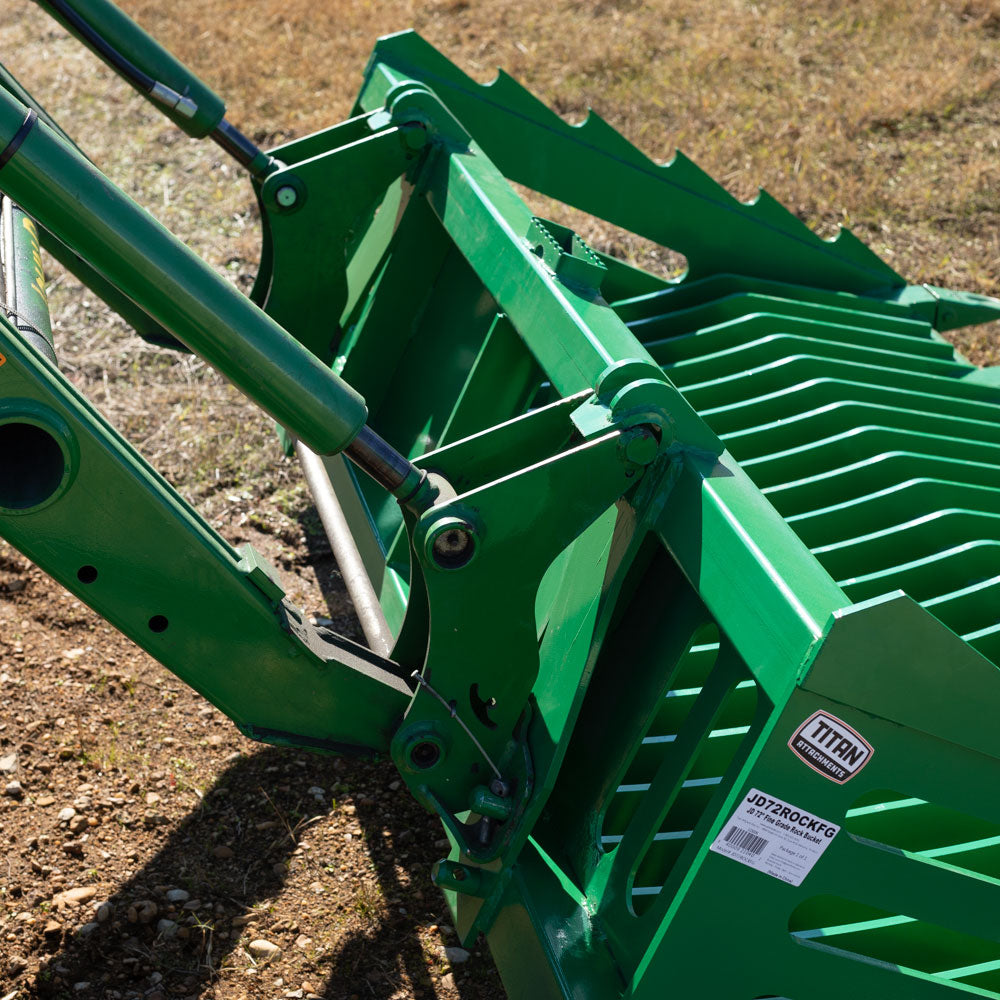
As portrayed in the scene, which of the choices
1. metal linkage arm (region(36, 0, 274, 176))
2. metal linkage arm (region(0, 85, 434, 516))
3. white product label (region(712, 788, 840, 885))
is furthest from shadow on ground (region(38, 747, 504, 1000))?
metal linkage arm (region(36, 0, 274, 176))

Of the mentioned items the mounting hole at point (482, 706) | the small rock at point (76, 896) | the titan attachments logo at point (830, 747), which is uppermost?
the mounting hole at point (482, 706)

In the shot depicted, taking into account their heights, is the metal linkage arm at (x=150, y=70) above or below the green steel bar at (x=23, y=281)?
above

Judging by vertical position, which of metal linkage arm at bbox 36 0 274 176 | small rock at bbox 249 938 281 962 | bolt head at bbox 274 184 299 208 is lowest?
small rock at bbox 249 938 281 962

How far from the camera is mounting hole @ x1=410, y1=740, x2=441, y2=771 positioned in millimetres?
2172

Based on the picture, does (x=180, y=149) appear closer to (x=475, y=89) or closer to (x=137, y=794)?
(x=475, y=89)

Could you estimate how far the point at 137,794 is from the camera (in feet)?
9.86

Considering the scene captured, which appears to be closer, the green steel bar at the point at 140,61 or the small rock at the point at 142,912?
the small rock at the point at 142,912

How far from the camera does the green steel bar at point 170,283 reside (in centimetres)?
162

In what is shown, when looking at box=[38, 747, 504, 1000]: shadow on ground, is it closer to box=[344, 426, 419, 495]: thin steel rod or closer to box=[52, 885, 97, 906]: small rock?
box=[52, 885, 97, 906]: small rock

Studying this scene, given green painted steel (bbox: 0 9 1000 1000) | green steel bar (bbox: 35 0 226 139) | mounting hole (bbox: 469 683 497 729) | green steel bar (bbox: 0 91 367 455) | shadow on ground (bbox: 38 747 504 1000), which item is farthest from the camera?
green steel bar (bbox: 35 0 226 139)

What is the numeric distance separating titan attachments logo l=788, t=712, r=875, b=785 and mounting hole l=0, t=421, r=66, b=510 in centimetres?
119

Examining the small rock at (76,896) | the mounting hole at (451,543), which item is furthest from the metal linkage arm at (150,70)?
the small rock at (76,896)

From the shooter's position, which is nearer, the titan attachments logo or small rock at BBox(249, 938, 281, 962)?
the titan attachments logo

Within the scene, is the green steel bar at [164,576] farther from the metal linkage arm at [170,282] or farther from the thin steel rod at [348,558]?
the thin steel rod at [348,558]
